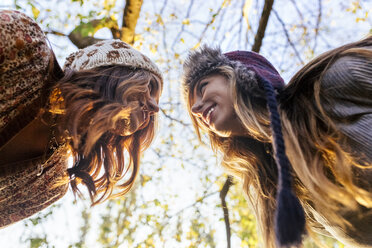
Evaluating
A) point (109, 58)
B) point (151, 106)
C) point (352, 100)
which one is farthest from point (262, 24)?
point (352, 100)

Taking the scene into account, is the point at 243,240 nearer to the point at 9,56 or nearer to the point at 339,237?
the point at 339,237

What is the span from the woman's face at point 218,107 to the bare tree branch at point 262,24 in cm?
126

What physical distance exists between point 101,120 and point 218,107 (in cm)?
70

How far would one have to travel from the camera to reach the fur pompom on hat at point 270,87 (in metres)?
1.15

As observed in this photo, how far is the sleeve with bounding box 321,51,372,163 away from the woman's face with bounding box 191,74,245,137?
0.59m

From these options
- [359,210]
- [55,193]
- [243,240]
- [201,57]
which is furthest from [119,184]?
[243,240]

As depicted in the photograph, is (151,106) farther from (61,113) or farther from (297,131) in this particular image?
(297,131)

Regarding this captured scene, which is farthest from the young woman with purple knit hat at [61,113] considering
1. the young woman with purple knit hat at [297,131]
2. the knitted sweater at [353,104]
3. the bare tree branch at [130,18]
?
the bare tree branch at [130,18]

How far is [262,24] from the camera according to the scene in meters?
2.95

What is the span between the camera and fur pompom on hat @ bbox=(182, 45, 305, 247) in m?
1.15

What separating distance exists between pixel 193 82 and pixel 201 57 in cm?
17

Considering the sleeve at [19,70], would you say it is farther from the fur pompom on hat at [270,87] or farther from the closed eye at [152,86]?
the fur pompom on hat at [270,87]

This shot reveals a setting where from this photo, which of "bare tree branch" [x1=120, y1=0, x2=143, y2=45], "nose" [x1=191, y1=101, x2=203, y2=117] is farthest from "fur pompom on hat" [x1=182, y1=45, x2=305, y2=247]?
"bare tree branch" [x1=120, y1=0, x2=143, y2=45]

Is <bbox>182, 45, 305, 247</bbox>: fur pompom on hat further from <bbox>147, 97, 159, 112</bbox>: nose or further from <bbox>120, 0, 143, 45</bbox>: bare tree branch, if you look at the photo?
<bbox>120, 0, 143, 45</bbox>: bare tree branch
